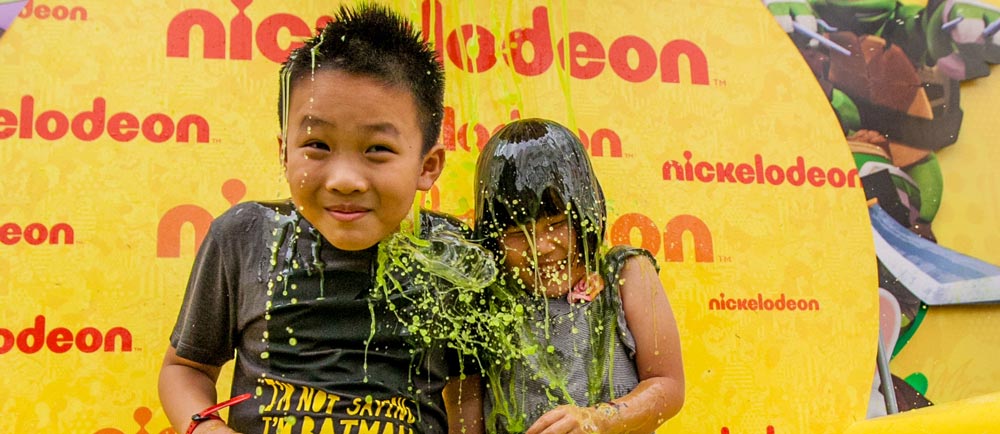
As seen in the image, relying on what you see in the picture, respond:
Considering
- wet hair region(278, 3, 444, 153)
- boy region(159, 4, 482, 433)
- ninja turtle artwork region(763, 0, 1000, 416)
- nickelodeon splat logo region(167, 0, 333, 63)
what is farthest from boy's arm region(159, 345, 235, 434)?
ninja turtle artwork region(763, 0, 1000, 416)

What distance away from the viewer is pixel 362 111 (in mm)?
1155

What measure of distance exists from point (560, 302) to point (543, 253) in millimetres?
93

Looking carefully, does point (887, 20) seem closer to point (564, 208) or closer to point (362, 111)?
point (564, 208)

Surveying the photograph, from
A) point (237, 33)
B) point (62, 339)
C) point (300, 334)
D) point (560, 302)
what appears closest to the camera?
point (300, 334)

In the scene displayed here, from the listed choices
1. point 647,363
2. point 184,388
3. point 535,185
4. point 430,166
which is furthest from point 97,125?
point 647,363

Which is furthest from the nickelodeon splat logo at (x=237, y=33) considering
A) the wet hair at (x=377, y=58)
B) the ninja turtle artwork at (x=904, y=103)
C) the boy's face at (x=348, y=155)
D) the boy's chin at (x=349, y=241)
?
the ninja turtle artwork at (x=904, y=103)

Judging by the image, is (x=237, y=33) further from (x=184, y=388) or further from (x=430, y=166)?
(x=184, y=388)

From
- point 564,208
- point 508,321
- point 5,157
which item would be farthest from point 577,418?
point 5,157

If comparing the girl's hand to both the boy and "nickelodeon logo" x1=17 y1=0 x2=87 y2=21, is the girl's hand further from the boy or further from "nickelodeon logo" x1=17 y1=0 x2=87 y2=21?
"nickelodeon logo" x1=17 y1=0 x2=87 y2=21

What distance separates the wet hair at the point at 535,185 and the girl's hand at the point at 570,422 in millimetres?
267

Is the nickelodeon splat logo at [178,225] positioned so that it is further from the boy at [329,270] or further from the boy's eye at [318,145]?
the boy's eye at [318,145]

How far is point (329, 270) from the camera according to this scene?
1269mm

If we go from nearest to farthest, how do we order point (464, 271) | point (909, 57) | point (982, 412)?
point (982, 412), point (464, 271), point (909, 57)

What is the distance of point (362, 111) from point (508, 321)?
429mm
